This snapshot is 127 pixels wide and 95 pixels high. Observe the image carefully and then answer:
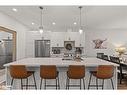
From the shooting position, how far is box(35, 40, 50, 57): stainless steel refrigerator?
953 centimetres

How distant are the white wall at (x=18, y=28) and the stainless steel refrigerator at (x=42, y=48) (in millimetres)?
763

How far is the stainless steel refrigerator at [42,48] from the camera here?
9.53 meters

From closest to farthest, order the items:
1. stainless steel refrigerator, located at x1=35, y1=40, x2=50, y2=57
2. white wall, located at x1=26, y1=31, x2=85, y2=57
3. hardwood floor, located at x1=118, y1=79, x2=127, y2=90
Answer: hardwood floor, located at x1=118, y1=79, x2=127, y2=90 < stainless steel refrigerator, located at x1=35, y1=40, x2=50, y2=57 < white wall, located at x1=26, y1=31, x2=85, y2=57

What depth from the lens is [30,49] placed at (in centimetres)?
971

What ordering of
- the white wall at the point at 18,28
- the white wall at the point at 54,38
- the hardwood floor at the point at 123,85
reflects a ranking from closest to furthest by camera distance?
the hardwood floor at the point at 123,85 < the white wall at the point at 18,28 < the white wall at the point at 54,38

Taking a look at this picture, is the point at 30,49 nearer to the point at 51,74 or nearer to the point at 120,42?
the point at 120,42

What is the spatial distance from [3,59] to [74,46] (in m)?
3.88

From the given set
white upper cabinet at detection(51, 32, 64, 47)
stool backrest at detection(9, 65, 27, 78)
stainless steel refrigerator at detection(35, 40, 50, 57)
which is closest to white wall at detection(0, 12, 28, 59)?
stainless steel refrigerator at detection(35, 40, 50, 57)

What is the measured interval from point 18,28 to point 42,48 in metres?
1.57

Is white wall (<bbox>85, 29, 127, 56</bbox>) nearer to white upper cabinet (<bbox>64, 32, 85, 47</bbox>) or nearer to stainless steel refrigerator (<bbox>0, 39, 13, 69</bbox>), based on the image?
white upper cabinet (<bbox>64, 32, 85, 47</bbox>)

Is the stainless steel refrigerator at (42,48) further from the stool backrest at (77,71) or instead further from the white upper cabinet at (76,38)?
the stool backrest at (77,71)

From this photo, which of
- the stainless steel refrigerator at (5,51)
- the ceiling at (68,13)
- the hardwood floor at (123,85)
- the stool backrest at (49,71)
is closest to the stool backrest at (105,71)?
the stool backrest at (49,71)

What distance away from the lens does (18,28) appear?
898cm

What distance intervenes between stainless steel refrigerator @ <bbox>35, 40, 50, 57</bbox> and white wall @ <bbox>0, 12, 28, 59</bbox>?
763 millimetres
